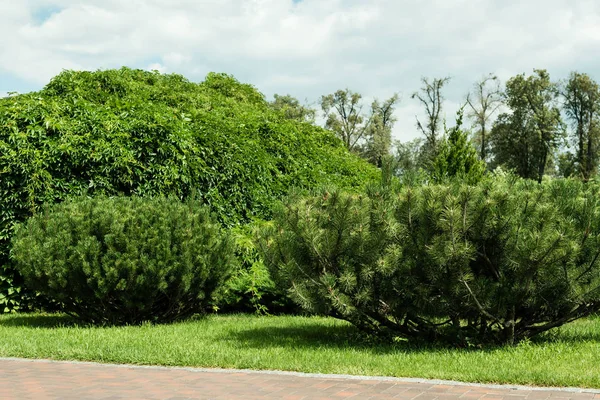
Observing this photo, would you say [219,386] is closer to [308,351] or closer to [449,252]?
[308,351]

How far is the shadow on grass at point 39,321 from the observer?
31.7 ft

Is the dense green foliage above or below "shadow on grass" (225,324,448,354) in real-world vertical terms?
above

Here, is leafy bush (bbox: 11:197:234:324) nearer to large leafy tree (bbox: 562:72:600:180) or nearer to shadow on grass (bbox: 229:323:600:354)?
shadow on grass (bbox: 229:323:600:354)

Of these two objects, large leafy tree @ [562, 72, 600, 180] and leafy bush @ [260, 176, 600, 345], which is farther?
large leafy tree @ [562, 72, 600, 180]

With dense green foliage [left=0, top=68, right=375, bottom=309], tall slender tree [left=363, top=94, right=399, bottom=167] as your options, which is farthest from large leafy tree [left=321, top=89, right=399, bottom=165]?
dense green foliage [left=0, top=68, right=375, bottom=309]

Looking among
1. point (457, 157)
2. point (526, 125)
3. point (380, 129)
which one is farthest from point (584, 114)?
point (457, 157)

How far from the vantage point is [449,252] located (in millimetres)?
6672

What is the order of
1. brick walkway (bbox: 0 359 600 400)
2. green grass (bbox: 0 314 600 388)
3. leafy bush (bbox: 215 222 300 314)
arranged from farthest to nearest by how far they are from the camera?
leafy bush (bbox: 215 222 300 314) → green grass (bbox: 0 314 600 388) → brick walkway (bbox: 0 359 600 400)

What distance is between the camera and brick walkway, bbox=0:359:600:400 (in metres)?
5.16

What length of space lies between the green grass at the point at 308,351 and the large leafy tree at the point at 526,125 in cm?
4272

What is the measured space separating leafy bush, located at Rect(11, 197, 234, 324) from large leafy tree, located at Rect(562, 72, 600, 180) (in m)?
47.0

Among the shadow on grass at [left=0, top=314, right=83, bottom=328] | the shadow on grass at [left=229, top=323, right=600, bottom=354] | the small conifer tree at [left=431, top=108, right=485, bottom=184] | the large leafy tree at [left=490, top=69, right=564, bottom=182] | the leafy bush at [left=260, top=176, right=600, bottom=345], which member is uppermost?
the large leafy tree at [left=490, top=69, right=564, bottom=182]

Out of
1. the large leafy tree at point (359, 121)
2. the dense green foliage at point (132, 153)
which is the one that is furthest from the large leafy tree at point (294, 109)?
the dense green foliage at point (132, 153)

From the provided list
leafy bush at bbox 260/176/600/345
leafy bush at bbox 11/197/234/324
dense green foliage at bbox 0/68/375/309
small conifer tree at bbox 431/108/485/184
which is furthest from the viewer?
small conifer tree at bbox 431/108/485/184
